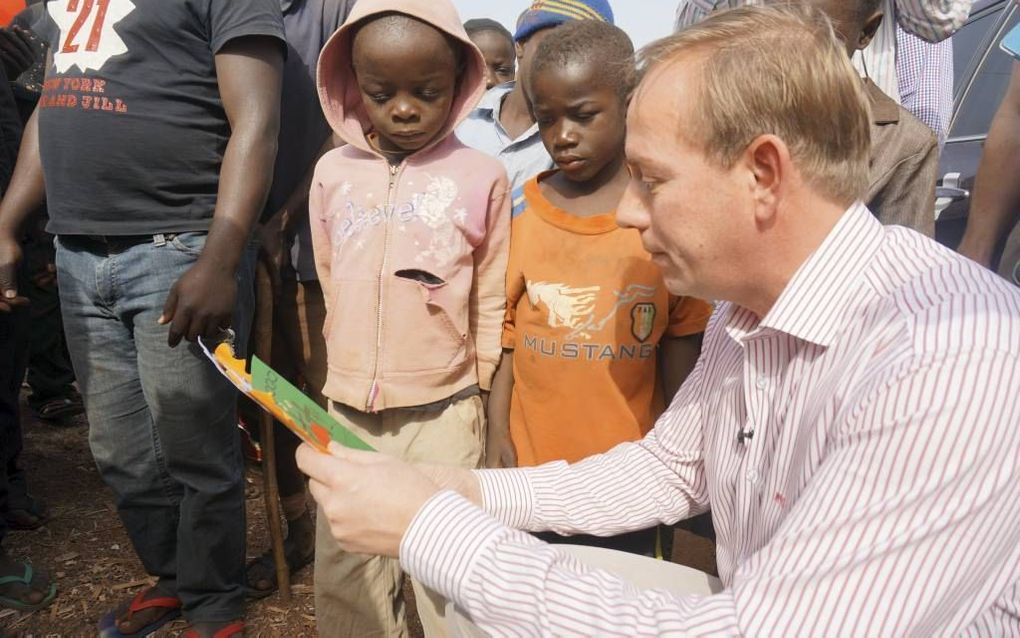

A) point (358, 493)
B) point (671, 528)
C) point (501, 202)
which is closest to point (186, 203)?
point (501, 202)

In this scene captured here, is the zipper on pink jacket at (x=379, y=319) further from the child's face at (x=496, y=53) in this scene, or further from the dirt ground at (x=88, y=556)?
the child's face at (x=496, y=53)

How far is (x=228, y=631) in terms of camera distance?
2.60 meters

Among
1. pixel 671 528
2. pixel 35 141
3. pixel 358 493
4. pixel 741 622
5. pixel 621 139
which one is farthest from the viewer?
pixel 35 141

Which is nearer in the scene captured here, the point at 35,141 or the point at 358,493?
the point at 358,493

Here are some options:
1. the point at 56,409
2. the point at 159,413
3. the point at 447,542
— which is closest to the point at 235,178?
the point at 159,413

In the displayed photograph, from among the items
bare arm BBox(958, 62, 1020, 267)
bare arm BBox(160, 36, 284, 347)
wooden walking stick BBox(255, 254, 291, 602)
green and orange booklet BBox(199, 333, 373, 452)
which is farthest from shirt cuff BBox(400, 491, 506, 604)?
bare arm BBox(958, 62, 1020, 267)

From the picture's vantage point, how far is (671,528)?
2.48 metres

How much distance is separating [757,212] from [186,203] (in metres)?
1.83

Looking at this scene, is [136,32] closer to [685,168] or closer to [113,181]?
[113,181]

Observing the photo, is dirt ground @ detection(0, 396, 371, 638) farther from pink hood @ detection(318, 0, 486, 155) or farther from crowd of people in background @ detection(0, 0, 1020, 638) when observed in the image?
pink hood @ detection(318, 0, 486, 155)

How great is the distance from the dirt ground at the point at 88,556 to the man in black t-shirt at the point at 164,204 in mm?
497

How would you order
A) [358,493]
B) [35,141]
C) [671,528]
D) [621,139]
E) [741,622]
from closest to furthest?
[741,622] < [358,493] < [621,139] < [671,528] < [35,141]

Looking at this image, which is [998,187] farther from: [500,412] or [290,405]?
[290,405]

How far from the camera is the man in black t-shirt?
7.45 feet
